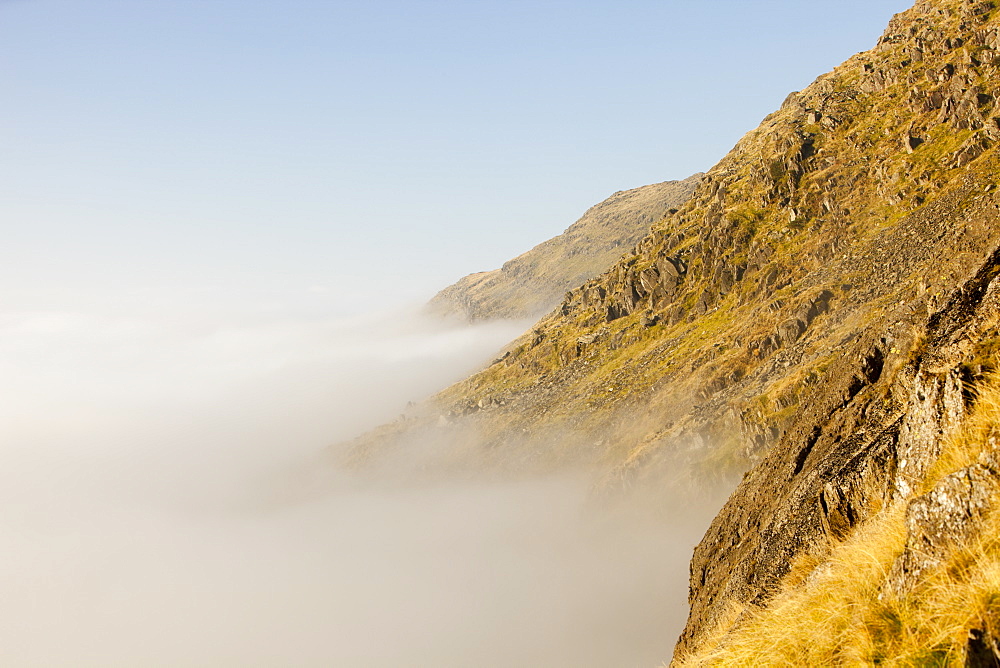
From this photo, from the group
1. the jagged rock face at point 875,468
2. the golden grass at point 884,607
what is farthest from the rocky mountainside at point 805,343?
the golden grass at point 884,607

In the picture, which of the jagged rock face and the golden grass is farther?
the jagged rock face

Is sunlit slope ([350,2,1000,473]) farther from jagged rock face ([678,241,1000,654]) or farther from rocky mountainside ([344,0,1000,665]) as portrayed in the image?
jagged rock face ([678,241,1000,654])

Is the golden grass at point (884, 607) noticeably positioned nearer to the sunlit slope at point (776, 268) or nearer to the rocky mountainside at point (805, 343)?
the rocky mountainside at point (805, 343)

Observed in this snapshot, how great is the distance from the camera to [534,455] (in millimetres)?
132875

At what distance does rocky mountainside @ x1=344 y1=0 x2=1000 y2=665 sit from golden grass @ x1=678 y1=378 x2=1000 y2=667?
19cm

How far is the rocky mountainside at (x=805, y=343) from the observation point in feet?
32.6

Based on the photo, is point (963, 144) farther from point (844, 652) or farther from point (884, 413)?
point (844, 652)

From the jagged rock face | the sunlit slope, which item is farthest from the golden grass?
the sunlit slope

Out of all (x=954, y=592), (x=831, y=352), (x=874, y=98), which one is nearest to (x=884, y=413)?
(x=954, y=592)

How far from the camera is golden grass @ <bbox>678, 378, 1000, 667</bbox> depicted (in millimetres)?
5754

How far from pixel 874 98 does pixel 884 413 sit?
14094 cm

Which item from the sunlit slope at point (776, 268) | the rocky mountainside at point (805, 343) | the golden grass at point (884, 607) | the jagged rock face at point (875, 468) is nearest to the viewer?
the golden grass at point (884, 607)

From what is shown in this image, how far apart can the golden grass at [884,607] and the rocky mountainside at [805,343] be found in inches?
7.6

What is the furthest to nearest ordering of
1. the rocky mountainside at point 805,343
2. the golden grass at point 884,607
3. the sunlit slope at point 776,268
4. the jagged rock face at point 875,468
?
1. the sunlit slope at point 776,268
2. the rocky mountainside at point 805,343
3. the jagged rock face at point 875,468
4. the golden grass at point 884,607
